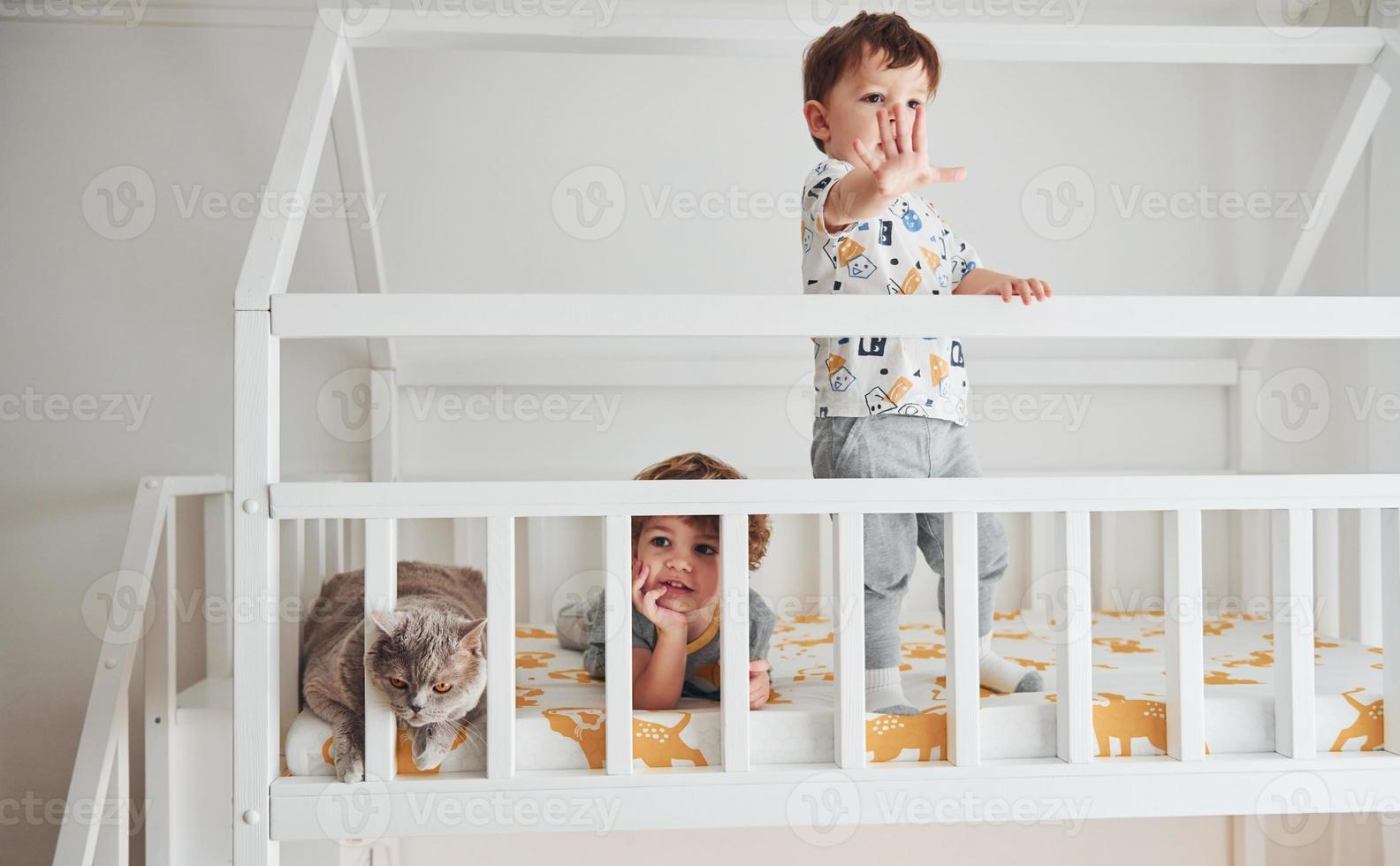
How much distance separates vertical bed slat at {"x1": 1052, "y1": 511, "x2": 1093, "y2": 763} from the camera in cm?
96

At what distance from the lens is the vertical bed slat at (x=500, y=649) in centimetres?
92

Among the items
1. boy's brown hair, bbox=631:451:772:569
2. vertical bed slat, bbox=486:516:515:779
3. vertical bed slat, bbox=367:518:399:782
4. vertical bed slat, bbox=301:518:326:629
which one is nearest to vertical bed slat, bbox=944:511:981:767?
boy's brown hair, bbox=631:451:772:569

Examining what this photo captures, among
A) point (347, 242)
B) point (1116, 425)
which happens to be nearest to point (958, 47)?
point (1116, 425)

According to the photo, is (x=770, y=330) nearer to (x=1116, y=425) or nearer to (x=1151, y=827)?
(x=1116, y=425)

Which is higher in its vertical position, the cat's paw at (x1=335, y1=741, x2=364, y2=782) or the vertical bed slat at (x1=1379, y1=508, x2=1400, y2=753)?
the vertical bed slat at (x1=1379, y1=508, x2=1400, y2=753)

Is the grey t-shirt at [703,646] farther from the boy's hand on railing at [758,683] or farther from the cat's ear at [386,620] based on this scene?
the cat's ear at [386,620]

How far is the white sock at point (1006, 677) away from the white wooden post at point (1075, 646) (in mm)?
161

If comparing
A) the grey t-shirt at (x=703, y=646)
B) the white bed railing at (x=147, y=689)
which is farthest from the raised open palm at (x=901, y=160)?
the white bed railing at (x=147, y=689)

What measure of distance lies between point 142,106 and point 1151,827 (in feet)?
7.19

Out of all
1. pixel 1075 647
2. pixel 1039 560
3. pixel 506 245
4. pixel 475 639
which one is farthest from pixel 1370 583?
pixel 506 245

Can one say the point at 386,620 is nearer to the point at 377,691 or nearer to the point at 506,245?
the point at 377,691

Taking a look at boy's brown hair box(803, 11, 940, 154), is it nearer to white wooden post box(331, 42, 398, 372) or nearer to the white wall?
white wooden post box(331, 42, 398, 372)

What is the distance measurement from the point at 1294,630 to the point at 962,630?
308mm

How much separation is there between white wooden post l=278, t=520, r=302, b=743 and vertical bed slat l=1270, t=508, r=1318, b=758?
0.96 metres
